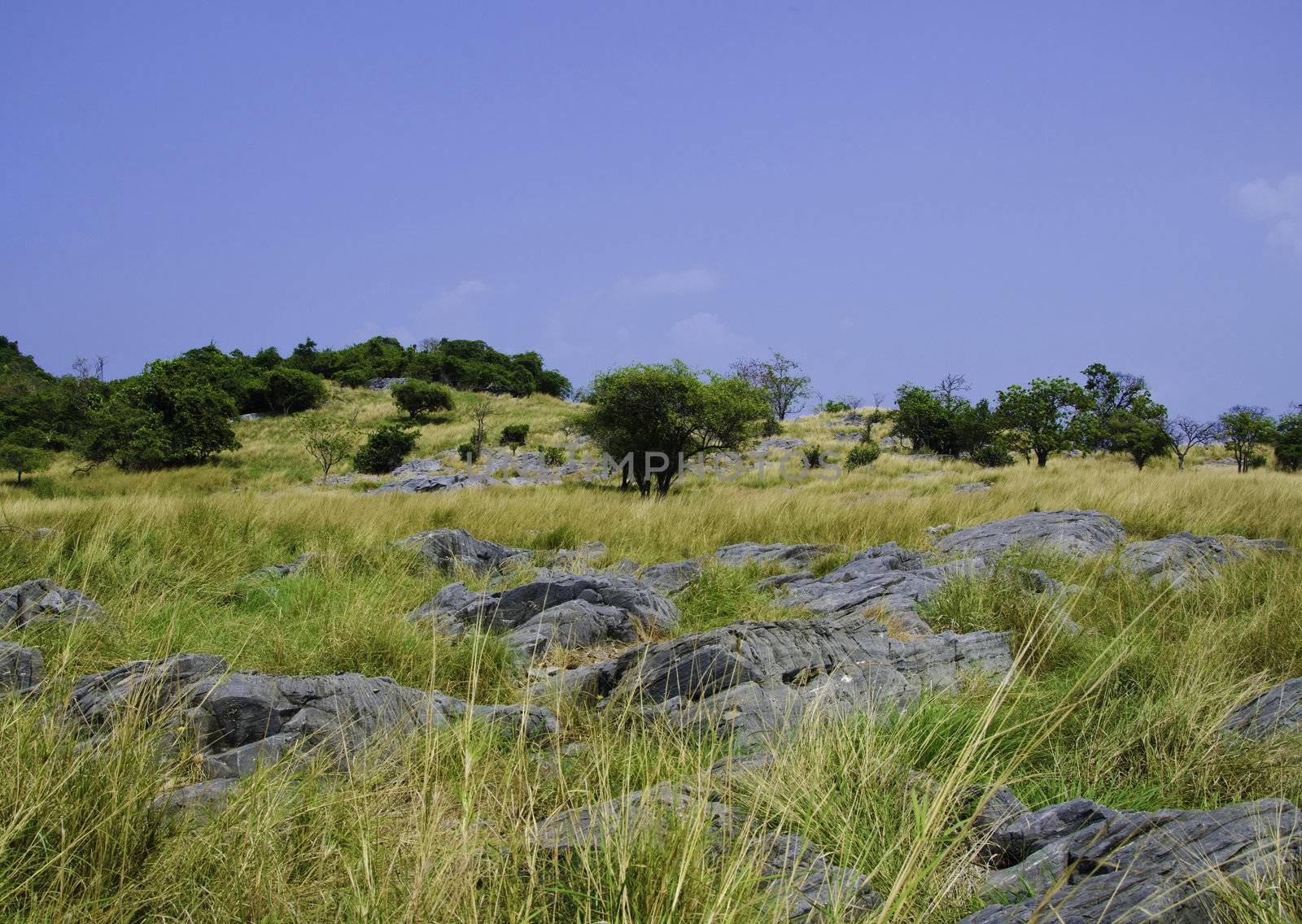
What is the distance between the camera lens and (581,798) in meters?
2.51

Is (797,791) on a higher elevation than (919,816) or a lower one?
lower

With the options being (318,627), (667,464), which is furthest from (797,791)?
(667,464)

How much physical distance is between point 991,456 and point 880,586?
33.7 meters

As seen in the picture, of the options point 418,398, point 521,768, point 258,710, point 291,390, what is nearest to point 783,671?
point 521,768

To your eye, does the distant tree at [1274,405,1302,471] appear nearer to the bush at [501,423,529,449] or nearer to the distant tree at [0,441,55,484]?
the bush at [501,423,529,449]

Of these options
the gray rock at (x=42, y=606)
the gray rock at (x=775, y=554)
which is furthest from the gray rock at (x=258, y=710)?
the gray rock at (x=775, y=554)

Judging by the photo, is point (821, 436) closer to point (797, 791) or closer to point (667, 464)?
point (667, 464)

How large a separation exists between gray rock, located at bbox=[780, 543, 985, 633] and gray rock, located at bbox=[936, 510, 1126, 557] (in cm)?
108

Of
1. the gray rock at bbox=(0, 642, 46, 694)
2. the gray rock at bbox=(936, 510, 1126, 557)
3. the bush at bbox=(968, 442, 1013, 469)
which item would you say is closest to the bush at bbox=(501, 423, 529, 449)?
the bush at bbox=(968, 442, 1013, 469)

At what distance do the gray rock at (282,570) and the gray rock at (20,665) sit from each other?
285cm

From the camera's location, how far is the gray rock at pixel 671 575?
6.51m

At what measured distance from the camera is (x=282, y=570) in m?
6.69

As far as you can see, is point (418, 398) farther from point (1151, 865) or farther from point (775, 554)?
point (1151, 865)

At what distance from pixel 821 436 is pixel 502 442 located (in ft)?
71.4
